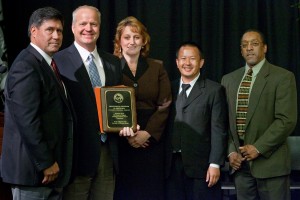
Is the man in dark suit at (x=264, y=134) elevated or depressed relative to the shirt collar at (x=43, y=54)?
depressed

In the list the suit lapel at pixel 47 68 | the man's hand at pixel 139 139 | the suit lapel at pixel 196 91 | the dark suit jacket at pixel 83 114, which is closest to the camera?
the suit lapel at pixel 47 68

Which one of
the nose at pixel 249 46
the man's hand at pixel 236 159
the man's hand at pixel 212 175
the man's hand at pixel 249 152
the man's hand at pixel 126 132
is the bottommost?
the man's hand at pixel 212 175

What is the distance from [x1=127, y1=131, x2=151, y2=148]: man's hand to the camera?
3.50 metres

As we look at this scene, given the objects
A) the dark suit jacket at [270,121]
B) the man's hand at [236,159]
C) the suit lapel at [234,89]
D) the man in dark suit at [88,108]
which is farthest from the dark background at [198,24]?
the man in dark suit at [88,108]

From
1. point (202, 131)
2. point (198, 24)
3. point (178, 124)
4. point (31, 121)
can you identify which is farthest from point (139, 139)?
point (198, 24)

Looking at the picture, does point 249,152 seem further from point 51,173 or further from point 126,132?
point 51,173

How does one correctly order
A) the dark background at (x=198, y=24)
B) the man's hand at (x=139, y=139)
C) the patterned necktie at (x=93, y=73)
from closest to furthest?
Result: the patterned necktie at (x=93, y=73), the man's hand at (x=139, y=139), the dark background at (x=198, y=24)

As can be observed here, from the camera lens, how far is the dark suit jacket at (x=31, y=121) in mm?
2672

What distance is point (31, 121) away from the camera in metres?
2.66

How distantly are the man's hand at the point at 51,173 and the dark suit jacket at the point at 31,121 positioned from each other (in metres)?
0.03

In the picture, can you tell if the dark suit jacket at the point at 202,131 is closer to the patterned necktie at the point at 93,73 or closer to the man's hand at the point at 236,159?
the man's hand at the point at 236,159

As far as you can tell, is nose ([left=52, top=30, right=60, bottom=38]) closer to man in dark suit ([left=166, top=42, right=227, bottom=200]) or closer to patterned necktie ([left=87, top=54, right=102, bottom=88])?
patterned necktie ([left=87, top=54, right=102, bottom=88])

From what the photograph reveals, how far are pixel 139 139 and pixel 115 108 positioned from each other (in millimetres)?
351

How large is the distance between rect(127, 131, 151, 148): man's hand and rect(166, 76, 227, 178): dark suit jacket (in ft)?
0.74
